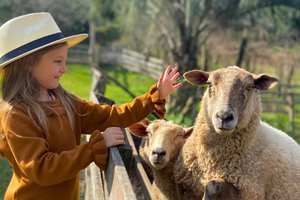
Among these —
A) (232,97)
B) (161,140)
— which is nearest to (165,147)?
(161,140)

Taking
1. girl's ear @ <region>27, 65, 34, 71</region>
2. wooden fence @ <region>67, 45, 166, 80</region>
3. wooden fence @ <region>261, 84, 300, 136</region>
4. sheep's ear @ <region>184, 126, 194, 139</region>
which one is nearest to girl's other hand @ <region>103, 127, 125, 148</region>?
girl's ear @ <region>27, 65, 34, 71</region>

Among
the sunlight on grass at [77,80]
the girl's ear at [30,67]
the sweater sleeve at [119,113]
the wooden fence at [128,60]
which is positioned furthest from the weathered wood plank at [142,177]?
the wooden fence at [128,60]

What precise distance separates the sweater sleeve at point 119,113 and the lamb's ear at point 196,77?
15.5 inches

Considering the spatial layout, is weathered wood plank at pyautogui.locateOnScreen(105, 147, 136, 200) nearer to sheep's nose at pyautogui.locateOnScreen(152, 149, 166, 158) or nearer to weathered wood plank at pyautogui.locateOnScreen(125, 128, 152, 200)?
sheep's nose at pyautogui.locateOnScreen(152, 149, 166, 158)

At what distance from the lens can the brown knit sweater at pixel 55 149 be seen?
79.1 inches

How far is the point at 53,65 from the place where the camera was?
229 centimetres

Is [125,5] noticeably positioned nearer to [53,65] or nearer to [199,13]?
[199,13]

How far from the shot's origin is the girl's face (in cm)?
228

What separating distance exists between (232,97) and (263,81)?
1.26ft

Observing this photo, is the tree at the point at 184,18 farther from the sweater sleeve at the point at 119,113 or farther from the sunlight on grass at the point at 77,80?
the sweater sleeve at the point at 119,113

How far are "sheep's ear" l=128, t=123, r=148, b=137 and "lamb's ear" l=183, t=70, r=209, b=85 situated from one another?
2.48 feet

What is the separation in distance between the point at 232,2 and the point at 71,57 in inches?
585

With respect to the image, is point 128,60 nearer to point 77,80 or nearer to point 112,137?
point 77,80

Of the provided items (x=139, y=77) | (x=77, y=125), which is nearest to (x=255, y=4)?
(x=77, y=125)
